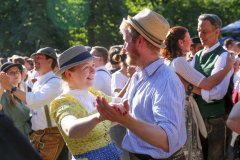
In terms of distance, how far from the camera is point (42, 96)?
6.73 m

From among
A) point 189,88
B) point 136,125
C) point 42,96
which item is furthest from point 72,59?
point 42,96

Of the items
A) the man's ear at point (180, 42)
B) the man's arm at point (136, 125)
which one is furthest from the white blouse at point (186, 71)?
the man's arm at point (136, 125)

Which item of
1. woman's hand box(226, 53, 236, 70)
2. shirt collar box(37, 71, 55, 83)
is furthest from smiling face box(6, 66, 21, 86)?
woman's hand box(226, 53, 236, 70)

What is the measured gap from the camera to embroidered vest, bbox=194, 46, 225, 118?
21.8ft

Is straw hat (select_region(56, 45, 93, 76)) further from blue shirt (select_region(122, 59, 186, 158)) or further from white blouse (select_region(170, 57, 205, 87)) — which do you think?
white blouse (select_region(170, 57, 205, 87))

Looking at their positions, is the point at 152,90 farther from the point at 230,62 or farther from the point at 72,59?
the point at 230,62

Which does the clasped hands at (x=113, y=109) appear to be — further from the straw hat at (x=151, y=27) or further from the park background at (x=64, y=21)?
the park background at (x=64, y=21)

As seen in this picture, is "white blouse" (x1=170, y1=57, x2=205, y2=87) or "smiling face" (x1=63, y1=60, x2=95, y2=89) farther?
"white blouse" (x1=170, y1=57, x2=205, y2=87)

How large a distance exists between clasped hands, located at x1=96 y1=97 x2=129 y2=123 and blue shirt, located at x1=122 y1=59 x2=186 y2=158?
400 mm

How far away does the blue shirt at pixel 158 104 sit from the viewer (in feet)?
12.2

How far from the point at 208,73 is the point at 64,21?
2841cm

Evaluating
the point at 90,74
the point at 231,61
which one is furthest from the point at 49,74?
the point at 90,74

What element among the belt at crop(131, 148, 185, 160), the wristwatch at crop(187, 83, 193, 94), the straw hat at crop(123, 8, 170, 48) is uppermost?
the straw hat at crop(123, 8, 170, 48)

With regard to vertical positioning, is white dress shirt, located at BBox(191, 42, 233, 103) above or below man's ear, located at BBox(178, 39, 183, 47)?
below
